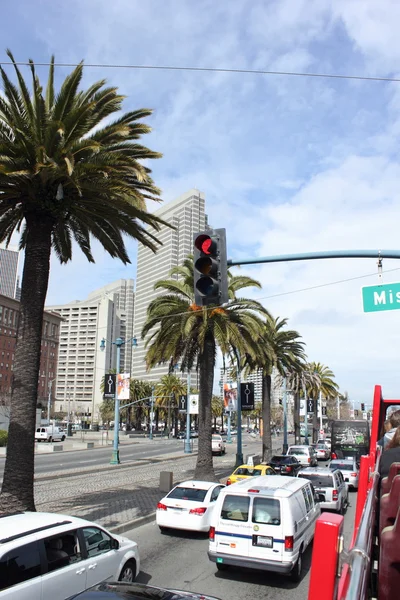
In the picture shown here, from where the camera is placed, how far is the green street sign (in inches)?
364

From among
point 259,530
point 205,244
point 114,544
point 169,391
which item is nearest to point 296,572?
point 259,530

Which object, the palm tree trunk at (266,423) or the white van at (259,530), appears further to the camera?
the palm tree trunk at (266,423)

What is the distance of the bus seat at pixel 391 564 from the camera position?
2.59m

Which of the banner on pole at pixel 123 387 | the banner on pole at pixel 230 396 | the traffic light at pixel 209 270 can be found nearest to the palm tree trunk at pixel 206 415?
the banner on pole at pixel 123 387

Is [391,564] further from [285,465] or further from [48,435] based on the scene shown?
[48,435]

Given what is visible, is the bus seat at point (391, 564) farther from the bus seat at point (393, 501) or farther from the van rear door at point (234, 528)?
the van rear door at point (234, 528)

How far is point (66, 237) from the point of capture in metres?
16.4

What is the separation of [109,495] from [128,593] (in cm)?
1442

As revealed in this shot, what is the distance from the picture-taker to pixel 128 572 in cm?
862

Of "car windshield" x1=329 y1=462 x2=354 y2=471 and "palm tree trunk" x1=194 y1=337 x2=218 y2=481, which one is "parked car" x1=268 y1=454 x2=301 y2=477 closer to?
"car windshield" x1=329 y1=462 x2=354 y2=471

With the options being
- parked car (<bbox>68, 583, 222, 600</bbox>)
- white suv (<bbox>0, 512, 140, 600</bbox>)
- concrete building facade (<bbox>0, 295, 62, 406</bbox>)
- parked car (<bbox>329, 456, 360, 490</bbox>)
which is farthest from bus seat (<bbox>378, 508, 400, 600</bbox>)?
concrete building facade (<bbox>0, 295, 62, 406</bbox>)

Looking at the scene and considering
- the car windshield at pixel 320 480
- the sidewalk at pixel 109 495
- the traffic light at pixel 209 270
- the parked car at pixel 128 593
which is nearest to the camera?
the parked car at pixel 128 593

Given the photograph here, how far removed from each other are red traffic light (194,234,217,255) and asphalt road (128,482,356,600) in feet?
20.3

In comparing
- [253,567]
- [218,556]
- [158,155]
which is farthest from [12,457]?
[158,155]
